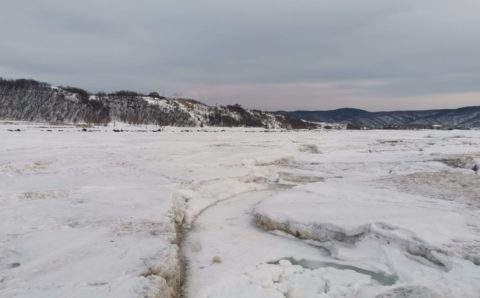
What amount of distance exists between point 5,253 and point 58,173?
7.68 m

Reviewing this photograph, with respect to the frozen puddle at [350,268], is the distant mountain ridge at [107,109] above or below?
above

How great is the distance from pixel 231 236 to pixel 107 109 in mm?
117204

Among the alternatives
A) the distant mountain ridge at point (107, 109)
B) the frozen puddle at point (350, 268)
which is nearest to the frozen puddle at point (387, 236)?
the frozen puddle at point (350, 268)

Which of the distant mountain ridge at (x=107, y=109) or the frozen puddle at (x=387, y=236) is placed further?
the distant mountain ridge at (x=107, y=109)

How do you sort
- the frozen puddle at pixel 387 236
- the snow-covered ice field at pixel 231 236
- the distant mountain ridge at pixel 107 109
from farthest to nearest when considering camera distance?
the distant mountain ridge at pixel 107 109 → the frozen puddle at pixel 387 236 → the snow-covered ice field at pixel 231 236

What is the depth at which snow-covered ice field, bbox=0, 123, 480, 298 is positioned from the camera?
18.3 ft

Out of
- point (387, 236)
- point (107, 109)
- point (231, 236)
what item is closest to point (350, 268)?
point (387, 236)

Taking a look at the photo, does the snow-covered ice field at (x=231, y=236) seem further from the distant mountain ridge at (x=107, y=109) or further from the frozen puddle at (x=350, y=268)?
the distant mountain ridge at (x=107, y=109)

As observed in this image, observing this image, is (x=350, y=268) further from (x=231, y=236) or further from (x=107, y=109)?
(x=107, y=109)

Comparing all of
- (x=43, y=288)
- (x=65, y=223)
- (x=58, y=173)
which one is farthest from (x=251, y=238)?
(x=58, y=173)

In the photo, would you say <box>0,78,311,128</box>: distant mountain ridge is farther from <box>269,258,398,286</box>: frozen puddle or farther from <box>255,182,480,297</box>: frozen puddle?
<box>269,258,398,286</box>: frozen puddle

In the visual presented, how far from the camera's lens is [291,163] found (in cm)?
1961

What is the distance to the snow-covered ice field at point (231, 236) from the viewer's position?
18.3ft

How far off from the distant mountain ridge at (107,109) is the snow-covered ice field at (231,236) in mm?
82515
